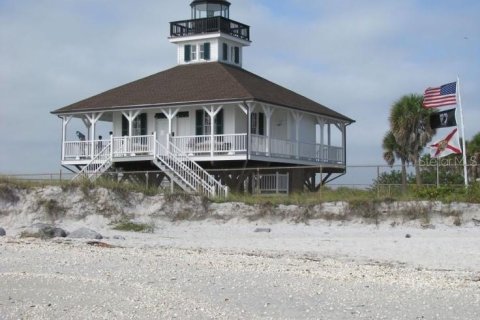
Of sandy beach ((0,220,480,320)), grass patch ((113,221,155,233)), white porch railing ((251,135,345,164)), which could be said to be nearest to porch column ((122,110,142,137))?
white porch railing ((251,135,345,164))

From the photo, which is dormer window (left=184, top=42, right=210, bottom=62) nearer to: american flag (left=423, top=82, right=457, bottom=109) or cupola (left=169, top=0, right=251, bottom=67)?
cupola (left=169, top=0, right=251, bottom=67)

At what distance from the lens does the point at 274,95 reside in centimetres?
3853

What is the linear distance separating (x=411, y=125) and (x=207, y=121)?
12.1 m

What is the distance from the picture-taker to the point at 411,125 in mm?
43844

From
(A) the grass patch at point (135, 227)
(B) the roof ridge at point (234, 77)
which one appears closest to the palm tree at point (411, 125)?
(B) the roof ridge at point (234, 77)

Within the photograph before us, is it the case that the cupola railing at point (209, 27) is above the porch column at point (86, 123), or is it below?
above

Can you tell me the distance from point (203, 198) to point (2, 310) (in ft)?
60.0

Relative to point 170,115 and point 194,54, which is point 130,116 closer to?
point 170,115

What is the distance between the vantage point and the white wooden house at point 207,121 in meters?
35.7

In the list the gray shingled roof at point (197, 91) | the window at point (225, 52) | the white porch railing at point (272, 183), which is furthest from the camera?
the window at point (225, 52)

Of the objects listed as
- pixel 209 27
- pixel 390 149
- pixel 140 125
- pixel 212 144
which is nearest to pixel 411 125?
pixel 390 149

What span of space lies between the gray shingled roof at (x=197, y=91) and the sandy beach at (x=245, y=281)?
14.5 m

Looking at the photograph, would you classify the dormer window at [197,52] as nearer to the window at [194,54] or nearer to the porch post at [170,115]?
the window at [194,54]

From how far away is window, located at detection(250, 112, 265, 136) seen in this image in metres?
38.1
